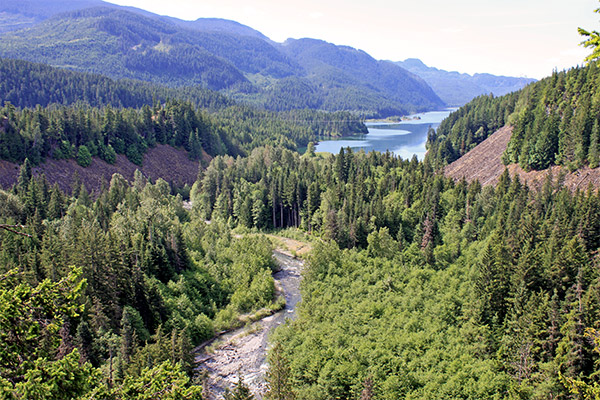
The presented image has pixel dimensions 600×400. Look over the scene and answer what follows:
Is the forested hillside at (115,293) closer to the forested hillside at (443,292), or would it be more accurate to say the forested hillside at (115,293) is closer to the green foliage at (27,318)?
the green foliage at (27,318)

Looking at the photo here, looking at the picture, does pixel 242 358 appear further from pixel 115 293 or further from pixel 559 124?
pixel 559 124

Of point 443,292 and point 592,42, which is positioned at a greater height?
point 592,42

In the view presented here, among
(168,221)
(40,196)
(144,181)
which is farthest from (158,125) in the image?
(168,221)

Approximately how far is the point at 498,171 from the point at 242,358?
90.4m

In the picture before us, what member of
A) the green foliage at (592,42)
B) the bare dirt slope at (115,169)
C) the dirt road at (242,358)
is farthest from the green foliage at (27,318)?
the bare dirt slope at (115,169)

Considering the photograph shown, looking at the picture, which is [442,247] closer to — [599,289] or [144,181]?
[599,289]

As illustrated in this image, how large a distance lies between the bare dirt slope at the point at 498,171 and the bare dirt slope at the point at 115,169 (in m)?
88.0

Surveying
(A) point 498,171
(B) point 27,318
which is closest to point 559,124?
(A) point 498,171

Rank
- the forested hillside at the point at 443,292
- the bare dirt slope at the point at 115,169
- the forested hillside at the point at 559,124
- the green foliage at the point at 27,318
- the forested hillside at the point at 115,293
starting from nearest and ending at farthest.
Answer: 1. the green foliage at the point at 27,318
2. the forested hillside at the point at 115,293
3. the forested hillside at the point at 443,292
4. the forested hillside at the point at 559,124
5. the bare dirt slope at the point at 115,169

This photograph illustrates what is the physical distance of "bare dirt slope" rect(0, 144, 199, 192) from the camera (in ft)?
356

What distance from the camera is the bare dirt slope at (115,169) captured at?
10862 cm

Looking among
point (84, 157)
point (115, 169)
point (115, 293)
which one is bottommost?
point (115, 293)

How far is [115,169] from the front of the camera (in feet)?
426

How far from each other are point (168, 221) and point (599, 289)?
6232cm
